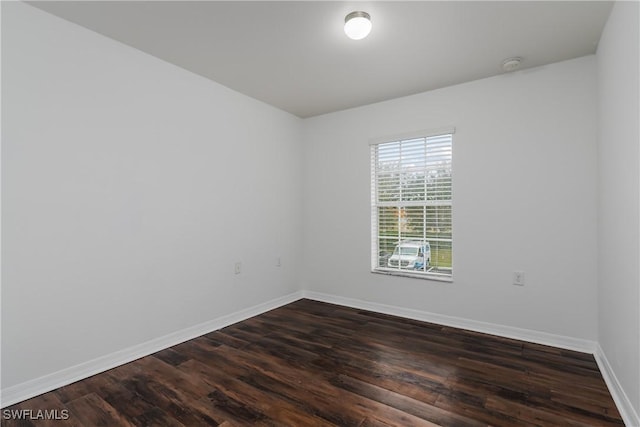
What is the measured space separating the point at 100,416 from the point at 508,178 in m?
3.50

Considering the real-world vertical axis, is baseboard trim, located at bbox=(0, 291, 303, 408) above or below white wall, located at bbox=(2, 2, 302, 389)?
below

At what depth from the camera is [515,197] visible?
2.90 m

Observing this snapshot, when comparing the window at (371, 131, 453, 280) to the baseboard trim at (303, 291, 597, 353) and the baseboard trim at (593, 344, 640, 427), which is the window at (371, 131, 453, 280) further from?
the baseboard trim at (593, 344, 640, 427)

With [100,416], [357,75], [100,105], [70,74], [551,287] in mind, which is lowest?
[100,416]

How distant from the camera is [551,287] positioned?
108 inches

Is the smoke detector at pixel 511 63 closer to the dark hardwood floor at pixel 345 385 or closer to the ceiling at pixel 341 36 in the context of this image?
A: the ceiling at pixel 341 36

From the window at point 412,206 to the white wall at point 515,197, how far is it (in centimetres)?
11

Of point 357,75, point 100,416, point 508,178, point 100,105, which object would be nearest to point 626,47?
point 508,178

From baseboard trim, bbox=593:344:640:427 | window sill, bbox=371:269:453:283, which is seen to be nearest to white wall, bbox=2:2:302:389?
window sill, bbox=371:269:453:283

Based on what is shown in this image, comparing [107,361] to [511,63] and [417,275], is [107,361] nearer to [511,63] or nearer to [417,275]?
[417,275]

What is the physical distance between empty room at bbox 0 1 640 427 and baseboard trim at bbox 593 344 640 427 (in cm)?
2

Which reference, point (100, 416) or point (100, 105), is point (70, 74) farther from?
point (100, 416)

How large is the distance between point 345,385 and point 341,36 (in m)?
2.45

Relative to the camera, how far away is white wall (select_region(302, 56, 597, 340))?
8.64ft
